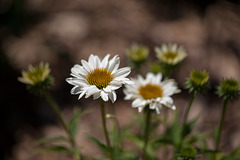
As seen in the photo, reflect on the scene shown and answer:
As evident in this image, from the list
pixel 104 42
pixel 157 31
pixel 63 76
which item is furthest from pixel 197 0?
pixel 63 76

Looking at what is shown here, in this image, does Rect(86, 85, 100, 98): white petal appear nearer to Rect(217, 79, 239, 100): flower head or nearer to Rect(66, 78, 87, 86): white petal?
Rect(66, 78, 87, 86): white petal

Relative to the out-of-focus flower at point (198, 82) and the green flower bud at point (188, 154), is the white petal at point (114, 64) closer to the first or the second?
the out-of-focus flower at point (198, 82)

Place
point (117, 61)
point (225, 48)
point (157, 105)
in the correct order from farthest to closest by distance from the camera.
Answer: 1. point (225, 48)
2. point (157, 105)
3. point (117, 61)

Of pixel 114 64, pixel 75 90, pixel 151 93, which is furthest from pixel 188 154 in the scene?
pixel 75 90

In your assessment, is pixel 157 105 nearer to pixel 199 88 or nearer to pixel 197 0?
pixel 199 88

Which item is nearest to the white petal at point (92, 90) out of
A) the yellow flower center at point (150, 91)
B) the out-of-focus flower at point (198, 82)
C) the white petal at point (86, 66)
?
the white petal at point (86, 66)
